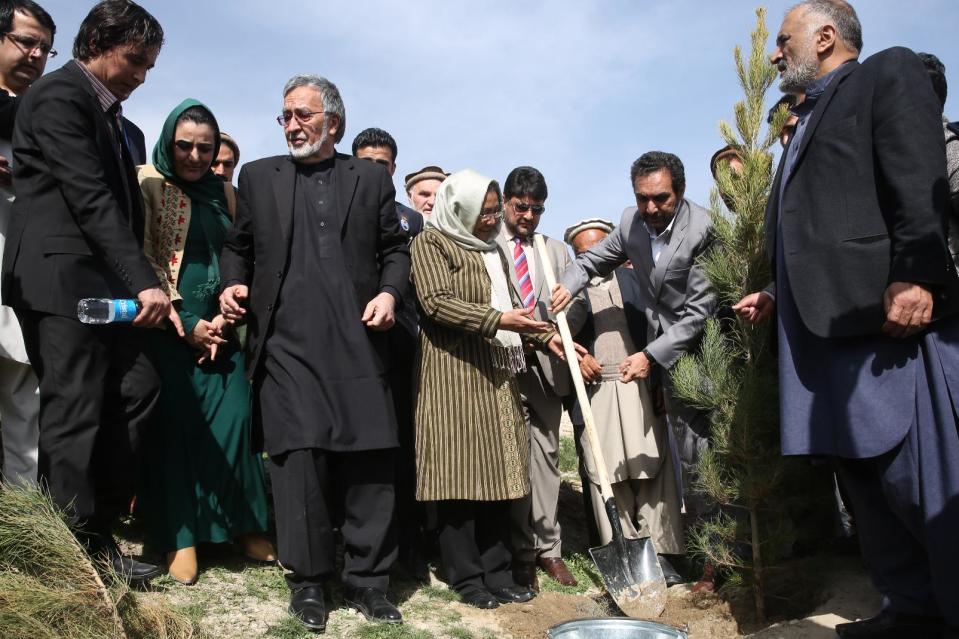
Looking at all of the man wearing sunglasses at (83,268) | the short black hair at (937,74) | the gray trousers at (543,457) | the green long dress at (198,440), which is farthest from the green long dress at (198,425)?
the short black hair at (937,74)

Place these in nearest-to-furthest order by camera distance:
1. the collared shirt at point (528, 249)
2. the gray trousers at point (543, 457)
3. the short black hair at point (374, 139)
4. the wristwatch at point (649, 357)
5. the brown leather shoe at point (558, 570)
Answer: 1. the wristwatch at point (649, 357)
2. the brown leather shoe at point (558, 570)
3. the gray trousers at point (543, 457)
4. the collared shirt at point (528, 249)
5. the short black hair at point (374, 139)

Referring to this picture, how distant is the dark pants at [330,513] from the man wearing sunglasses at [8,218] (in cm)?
114

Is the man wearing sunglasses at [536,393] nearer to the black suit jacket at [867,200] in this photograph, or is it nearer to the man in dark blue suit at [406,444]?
the man in dark blue suit at [406,444]

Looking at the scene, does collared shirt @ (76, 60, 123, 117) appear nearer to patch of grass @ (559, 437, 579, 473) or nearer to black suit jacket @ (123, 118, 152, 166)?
black suit jacket @ (123, 118, 152, 166)

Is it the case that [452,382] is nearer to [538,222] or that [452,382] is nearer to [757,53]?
[538,222]

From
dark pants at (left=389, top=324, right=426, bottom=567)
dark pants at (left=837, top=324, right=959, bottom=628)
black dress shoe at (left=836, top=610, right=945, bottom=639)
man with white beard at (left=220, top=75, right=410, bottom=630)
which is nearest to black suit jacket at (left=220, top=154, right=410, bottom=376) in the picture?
man with white beard at (left=220, top=75, right=410, bottom=630)

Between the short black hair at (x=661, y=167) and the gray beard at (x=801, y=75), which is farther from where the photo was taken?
the short black hair at (x=661, y=167)

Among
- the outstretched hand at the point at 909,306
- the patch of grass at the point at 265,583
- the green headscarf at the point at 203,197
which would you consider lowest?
the patch of grass at the point at 265,583

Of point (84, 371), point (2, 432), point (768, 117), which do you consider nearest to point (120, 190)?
point (84, 371)

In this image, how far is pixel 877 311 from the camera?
117 inches

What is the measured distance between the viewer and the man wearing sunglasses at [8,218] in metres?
3.79

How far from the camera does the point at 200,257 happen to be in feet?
13.8

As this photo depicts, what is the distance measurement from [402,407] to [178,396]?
119 cm

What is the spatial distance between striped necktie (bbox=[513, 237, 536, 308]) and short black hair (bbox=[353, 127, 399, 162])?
53.6 inches
